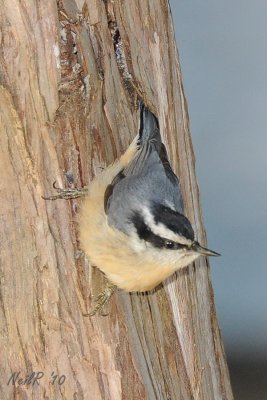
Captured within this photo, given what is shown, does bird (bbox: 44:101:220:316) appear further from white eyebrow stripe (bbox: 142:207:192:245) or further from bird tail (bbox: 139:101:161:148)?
bird tail (bbox: 139:101:161:148)

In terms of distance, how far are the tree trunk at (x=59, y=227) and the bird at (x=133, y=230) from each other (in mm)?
41

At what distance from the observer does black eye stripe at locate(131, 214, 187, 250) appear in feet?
7.72

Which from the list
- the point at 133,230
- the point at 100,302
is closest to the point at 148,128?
the point at 133,230

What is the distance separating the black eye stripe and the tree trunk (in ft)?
0.58

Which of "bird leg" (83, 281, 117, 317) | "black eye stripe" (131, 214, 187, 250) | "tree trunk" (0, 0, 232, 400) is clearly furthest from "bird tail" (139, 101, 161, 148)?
"bird leg" (83, 281, 117, 317)

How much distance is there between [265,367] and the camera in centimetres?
411

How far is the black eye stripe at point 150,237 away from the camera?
235 centimetres

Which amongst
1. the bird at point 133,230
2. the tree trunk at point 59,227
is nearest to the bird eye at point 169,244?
the bird at point 133,230

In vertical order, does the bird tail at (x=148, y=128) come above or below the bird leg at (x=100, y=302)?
above

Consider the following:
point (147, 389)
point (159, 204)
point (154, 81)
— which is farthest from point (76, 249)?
point (154, 81)

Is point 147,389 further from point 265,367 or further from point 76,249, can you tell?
point 265,367

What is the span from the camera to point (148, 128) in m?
2.53

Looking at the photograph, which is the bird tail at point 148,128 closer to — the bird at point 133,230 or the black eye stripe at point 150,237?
the bird at point 133,230

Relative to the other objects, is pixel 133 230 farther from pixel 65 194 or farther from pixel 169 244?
pixel 65 194
